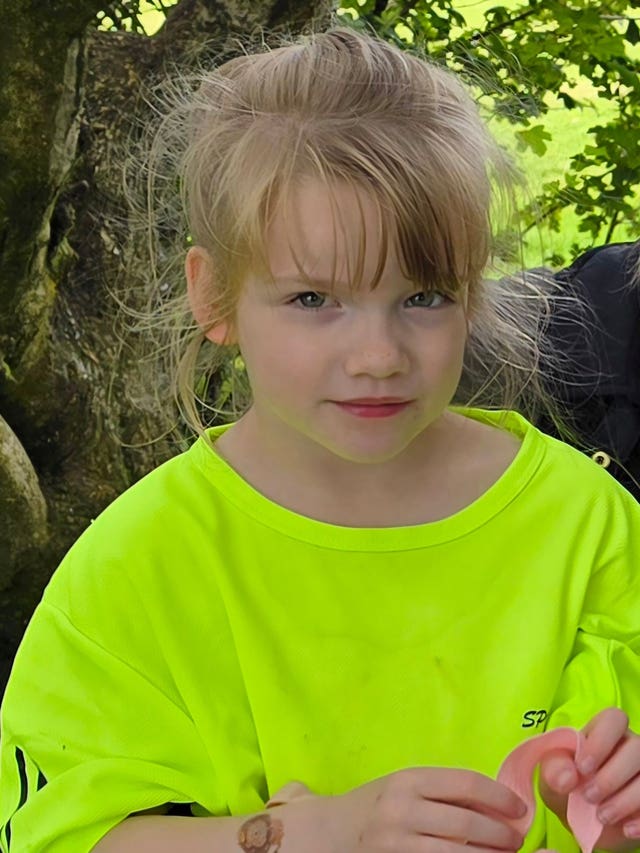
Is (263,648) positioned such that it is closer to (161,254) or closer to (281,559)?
(281,559)

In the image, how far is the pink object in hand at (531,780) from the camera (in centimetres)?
150

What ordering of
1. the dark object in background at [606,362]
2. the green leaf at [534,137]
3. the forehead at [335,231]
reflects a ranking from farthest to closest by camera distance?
the green leaf at [534,137]
the dark object in background at [606,362]
the forehead at [335,231]

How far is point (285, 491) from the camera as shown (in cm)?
178

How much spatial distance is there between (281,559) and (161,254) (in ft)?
2.47

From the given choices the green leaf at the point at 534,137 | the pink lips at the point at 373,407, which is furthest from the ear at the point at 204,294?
the green leaf at the point at 534,137

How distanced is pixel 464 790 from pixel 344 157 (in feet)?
2.33

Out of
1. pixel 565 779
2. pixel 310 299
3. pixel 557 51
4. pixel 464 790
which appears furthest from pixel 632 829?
pixel 557 51

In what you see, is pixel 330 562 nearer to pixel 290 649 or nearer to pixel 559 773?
pixel 290 649

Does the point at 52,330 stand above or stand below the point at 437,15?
below

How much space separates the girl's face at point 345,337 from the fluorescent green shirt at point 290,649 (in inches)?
6.9

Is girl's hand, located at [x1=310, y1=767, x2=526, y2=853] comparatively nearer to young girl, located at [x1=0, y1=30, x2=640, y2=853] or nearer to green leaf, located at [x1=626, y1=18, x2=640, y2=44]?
young girl, located at [x1=0, y1=30, x2=640, y2=853]

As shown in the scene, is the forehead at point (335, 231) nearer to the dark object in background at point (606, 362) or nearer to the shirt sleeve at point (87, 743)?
the shirt sleeve at point (87, 743)

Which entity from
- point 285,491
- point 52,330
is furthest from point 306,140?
point 52,330

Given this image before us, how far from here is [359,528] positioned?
1751 mm
